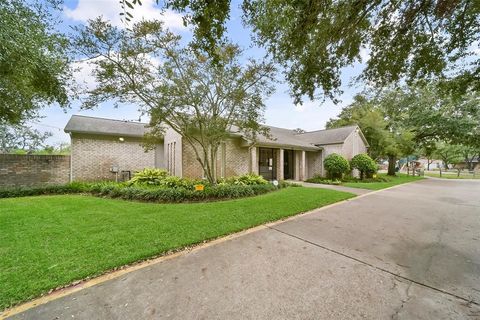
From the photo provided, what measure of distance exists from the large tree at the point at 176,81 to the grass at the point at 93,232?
3557mm

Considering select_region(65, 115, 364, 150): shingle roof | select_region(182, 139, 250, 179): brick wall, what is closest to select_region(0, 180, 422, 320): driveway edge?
select_region(65, 115, 364, 150): shingle roof

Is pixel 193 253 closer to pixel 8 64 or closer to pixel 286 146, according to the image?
pixel 8 64

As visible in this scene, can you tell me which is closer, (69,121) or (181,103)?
(181,103)

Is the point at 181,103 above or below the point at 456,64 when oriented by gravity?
below

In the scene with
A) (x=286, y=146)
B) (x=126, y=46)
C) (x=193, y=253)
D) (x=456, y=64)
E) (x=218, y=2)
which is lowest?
(x=193, y=253)

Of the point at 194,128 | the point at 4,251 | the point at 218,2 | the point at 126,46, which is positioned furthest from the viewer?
the point at 194,128

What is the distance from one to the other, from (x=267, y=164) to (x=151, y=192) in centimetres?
882

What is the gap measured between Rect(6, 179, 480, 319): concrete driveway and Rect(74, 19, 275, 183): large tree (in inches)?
223

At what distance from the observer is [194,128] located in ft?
29.0

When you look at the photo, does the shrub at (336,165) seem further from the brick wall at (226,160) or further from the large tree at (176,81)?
the large tree at (176,81)

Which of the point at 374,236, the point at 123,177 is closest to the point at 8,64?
the point at 374,236

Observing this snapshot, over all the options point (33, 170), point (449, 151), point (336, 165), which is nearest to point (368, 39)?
point (336, 165)

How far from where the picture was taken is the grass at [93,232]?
2.81 metres

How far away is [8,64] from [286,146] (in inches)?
493
